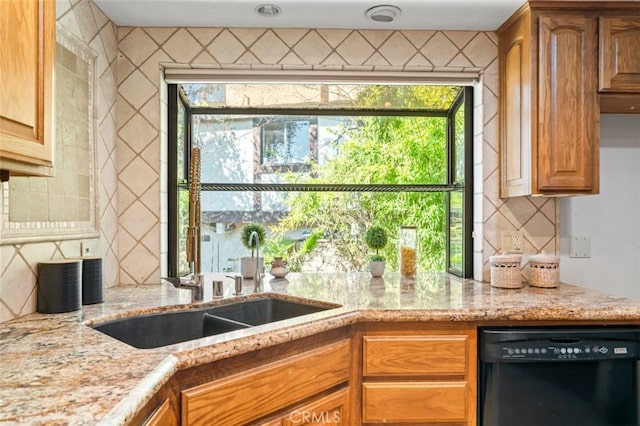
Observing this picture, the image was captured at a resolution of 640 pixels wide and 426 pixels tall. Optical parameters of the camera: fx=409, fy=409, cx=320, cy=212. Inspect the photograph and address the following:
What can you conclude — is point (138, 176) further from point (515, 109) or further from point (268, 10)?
point (515, 109)

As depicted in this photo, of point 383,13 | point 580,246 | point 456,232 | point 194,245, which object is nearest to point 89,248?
point 194,245

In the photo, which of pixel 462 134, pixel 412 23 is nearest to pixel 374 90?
pixel 412 23

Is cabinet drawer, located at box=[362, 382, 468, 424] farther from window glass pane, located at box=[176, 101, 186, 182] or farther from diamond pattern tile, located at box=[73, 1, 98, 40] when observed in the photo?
diamond pattern tile, located at box=[73, 1, 98, 40]

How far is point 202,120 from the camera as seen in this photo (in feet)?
7.77

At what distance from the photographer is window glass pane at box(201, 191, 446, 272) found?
237cm

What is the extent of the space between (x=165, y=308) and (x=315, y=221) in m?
1.08

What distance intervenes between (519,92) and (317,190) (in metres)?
1.12

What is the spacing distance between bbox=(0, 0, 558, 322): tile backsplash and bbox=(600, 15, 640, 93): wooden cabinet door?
0.48 metres

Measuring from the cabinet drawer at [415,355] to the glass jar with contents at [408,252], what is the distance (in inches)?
28.9

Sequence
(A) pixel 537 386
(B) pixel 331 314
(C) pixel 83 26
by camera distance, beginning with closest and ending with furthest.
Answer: (B) pixel 331 314
(A) pixel 537 386
(C) pixel 83 26

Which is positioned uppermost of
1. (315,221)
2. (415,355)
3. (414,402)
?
(315,221)

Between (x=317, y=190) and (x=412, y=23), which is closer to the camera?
(x=412, y=23)

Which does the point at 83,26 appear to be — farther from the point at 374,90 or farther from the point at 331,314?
the point at 331,314

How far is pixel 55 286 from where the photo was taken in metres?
1.41
